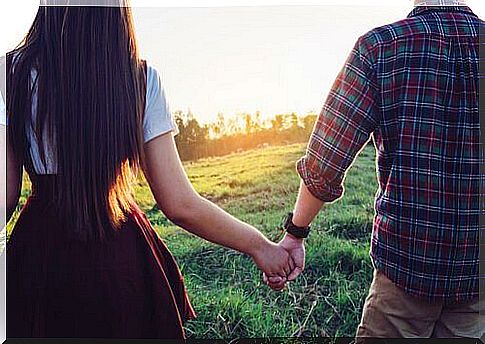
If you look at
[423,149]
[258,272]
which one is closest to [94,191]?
[258,272]

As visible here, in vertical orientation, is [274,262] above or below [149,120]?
below

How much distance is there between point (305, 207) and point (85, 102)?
3.27 feet

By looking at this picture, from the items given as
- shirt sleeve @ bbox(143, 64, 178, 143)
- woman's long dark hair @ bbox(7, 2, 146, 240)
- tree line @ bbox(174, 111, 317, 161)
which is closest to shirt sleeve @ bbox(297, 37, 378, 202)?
tree line @ bbox(174, 111, 317, 161)

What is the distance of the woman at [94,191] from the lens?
349cm

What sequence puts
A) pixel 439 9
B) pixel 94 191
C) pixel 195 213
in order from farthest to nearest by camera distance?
1. pixel 195 213
2. pixel 94 191
3. pixel 439 9

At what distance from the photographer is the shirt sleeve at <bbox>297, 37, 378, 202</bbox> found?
3.27 metres

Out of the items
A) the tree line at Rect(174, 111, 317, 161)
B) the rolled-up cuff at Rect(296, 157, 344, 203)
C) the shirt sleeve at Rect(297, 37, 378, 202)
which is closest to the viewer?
the shirt sleeve at Rect(297, 37, 378, 202)

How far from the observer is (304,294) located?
3705 mm

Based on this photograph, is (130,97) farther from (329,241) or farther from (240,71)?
(329,241)

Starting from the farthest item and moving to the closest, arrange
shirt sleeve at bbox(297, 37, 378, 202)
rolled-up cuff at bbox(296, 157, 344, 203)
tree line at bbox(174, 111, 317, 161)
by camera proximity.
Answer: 1. tree line at bbox(174, 111, 317, 161)
2. rolled-up cuff at bbox(296, 157, 344, 203)
3. shirt sleeve at bbox(297, 37, 378, 202)

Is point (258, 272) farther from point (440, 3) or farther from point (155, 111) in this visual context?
point (440, 3)

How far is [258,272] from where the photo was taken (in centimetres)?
368

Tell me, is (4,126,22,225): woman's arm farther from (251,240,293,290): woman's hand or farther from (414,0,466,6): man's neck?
(414,0,466,6): man's neck

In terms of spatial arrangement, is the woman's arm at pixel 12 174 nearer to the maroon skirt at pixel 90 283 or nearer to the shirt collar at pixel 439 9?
the maroon skirt at pixel 90 283
